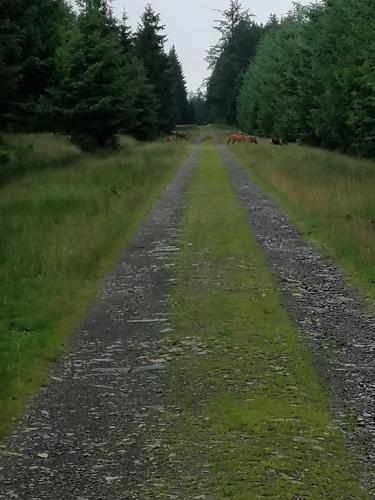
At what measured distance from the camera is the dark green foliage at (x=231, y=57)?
106188 millimetres

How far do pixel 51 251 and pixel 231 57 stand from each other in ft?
334

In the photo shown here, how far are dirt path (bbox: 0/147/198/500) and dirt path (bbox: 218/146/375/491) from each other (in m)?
1.50

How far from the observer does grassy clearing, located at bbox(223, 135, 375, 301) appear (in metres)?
10.6

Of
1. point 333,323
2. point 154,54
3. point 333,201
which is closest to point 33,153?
point 333,201

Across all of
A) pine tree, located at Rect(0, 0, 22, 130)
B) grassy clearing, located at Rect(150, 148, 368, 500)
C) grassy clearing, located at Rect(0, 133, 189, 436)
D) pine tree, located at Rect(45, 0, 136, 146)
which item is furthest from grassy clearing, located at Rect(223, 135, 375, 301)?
pine tree, located at Rect(0, 0, 22, 130)

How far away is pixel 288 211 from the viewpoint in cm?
1570

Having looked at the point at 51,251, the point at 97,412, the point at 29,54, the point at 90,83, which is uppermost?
the point at 29,54

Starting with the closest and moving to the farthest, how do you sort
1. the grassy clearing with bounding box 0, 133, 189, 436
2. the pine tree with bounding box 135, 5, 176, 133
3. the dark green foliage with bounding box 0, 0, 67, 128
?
the grassy clearing with bounding box 0, 133, 189, 436, the dark green foliage with bounding box 0, 0, 67, 128, the pine tree with bounding box 135, 5, 176, 133

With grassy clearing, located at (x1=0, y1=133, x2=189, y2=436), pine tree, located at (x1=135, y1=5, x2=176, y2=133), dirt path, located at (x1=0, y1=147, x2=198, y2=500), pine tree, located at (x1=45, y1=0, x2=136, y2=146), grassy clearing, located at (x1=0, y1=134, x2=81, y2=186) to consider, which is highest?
pine tree, located at (x1=135, y1=5, x2=176, y2=133)

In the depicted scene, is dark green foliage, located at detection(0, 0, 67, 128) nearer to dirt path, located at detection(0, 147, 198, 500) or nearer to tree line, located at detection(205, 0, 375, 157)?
tree line, located at detection(205, 0, 375, 157)

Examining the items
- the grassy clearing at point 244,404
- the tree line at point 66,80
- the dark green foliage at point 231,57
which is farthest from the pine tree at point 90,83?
the dark green foliage at point 231,57

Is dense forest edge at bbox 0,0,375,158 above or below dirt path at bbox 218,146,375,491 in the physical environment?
above

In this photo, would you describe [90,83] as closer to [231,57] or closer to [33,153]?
[33,153]

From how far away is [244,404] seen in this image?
507 centimetres
